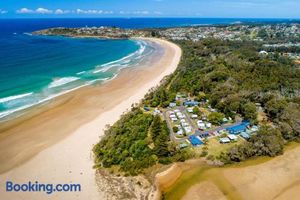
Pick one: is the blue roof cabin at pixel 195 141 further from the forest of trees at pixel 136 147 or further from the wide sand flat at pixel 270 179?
the wide sand flat at pixel 270 179

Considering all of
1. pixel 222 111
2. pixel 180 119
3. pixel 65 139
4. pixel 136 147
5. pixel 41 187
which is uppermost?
pixel 222 111

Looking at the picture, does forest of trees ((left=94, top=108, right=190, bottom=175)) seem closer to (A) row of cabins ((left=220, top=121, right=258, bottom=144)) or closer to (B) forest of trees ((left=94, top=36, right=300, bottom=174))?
(B) forest of trees ((left=94, top=36, right=300, bottom=174))

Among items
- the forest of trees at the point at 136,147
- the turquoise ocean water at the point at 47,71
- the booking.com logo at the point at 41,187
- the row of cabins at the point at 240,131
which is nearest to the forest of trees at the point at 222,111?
the forest of trees at the point at 136,147

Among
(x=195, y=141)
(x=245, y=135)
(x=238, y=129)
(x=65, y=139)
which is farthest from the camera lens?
(x=238, y=129)

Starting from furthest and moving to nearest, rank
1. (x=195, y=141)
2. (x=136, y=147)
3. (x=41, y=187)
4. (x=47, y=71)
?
(x=47, y=71) < (x=195, y=141) < (x=136, y=147) < (x=41, y=187)

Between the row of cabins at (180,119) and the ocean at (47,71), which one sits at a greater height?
the ocean at (47,71)

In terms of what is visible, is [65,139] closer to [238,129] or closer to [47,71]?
[238,129]

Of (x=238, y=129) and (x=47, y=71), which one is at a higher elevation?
(x=47, y=71)


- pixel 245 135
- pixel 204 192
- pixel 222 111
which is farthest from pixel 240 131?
pixel 204 192
